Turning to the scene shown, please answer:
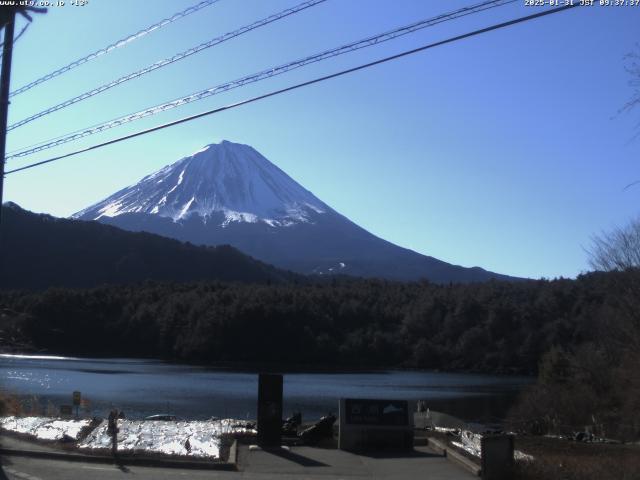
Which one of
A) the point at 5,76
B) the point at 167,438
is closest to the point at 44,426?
the point at 167,438

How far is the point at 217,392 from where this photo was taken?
51344 mm

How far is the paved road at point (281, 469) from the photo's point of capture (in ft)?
42.9

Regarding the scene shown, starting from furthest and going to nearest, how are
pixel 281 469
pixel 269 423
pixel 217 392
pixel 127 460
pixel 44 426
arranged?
pixel 217 392 → pixel 44 426 → pixel 269 423 → pixel 127 460 → pixel 281 469

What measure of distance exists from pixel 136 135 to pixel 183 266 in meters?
141

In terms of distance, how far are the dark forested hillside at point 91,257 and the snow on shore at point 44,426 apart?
113199 millimetres

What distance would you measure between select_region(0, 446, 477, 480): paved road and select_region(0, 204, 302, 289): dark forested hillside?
390ft

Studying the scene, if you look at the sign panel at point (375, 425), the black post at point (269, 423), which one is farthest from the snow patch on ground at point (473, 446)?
the black post at point (269, 423)

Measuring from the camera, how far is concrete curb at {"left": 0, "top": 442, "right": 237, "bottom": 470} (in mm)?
14125

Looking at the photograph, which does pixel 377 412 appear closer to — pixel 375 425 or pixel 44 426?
pixel 375 425

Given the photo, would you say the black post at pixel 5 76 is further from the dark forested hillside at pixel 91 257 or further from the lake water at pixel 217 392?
the dark forested hillside at pixel 91 257

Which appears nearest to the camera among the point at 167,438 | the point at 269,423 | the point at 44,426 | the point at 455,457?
the point at 455,457

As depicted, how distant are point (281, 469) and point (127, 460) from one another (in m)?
2.64

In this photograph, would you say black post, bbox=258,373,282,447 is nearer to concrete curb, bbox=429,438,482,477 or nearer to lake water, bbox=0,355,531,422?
concrete curb, bbox=429,438,482,477

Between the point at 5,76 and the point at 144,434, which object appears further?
the point at 144,434
